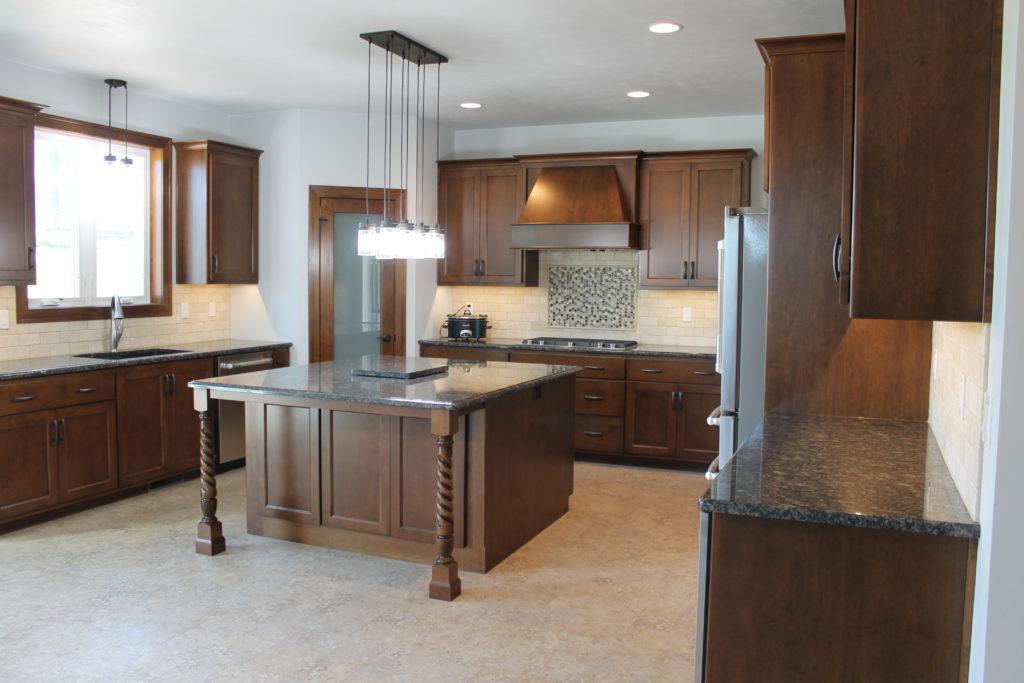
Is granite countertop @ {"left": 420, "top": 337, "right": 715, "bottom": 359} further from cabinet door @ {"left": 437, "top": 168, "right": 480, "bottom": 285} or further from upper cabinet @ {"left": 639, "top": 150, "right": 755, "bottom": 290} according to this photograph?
cabinet door @ {"left": 437, "top": 168, "right": 480, "bottom": 285}

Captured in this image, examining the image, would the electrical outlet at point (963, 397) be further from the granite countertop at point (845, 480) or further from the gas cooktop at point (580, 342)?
the gas cooktop at point (580, 342)

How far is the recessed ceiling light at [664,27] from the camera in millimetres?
4086

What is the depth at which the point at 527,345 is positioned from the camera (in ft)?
21.2

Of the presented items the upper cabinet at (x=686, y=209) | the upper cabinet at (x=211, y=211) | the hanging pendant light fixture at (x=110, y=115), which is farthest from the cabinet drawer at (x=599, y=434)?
the hanging pendant light fixture at (x=110, y=115)

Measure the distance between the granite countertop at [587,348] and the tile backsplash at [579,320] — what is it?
0.58 feet

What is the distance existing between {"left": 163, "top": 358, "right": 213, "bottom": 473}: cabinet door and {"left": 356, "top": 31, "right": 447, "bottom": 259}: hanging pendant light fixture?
5.58 feet

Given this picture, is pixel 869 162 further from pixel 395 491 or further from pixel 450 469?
pixel 395 491

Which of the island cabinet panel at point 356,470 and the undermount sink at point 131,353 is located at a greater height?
the undermount sink at point 131,353

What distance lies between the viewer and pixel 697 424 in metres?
6.02

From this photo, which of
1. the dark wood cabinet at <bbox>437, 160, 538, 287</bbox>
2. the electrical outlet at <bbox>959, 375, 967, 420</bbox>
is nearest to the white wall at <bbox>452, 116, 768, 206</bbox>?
the dark wood cabinet at <bbox>437, 160, 538, 287</bbox>

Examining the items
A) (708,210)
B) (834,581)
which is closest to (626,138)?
(708,210)

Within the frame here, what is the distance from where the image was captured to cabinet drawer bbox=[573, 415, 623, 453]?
246 inches

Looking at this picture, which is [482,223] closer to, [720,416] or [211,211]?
[211,211]

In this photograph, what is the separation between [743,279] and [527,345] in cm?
277
